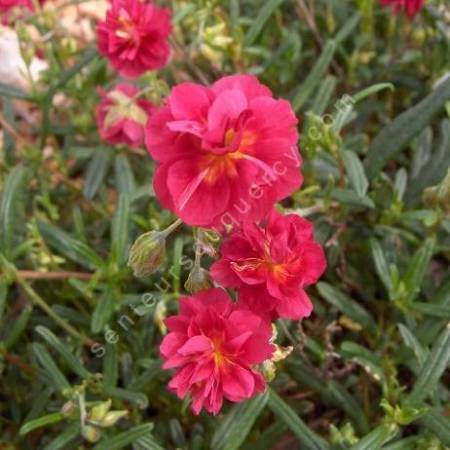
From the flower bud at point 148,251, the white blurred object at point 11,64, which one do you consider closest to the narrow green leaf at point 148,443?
the flower bud at point 148,251

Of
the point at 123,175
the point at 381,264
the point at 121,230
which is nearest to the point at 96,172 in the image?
the point at 123,175

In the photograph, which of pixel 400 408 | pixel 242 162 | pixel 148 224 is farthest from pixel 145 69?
pixel 400 408

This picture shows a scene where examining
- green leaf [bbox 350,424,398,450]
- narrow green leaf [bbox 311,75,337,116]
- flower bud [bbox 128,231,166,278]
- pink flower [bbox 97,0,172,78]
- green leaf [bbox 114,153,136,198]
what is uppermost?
pink flower [bbox 97,0,172,78]

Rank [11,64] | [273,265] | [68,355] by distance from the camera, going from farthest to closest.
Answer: [11,64] → [68,355] → [273,265]

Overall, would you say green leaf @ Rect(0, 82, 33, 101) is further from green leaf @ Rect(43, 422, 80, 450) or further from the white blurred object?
green leaf @ Rect(43, 422, 80, 450)

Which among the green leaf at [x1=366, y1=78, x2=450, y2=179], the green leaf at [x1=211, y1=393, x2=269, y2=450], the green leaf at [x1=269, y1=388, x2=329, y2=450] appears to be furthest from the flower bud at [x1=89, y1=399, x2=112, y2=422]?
the green leaf at [x1=366, y1=78, x2=450, y2=179]

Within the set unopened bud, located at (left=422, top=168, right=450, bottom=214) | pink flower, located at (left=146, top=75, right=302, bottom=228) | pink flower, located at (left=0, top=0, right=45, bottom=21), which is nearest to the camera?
pink flower, located at (left=146, top=75, right=302, bottom=228)

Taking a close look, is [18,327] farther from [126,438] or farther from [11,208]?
[126,438]
